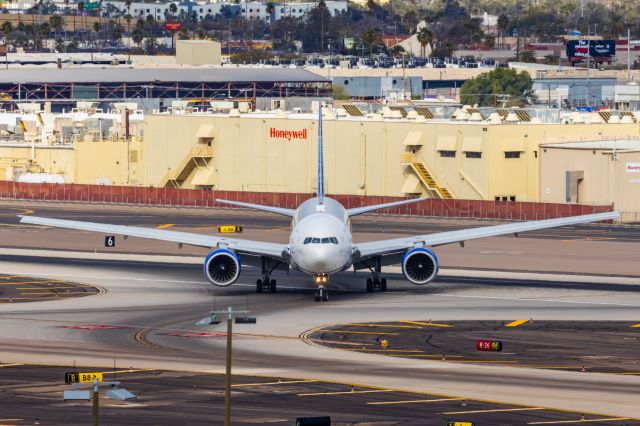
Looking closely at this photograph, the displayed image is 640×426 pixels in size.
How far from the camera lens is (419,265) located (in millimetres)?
81875

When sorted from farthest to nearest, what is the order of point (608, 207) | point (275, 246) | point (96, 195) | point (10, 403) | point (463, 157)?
point (96, 195), point (463, 157), point (608, 207), point (275, 246), point (10, 403)

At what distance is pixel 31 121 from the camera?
7018 inches

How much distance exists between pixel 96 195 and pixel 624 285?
71480 mm

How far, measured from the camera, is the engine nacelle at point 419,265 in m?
81.7

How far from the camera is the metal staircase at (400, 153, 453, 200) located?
468 feet

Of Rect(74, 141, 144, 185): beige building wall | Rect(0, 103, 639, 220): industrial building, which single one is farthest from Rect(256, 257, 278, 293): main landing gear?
Rect(74, 141, 144, 185): beige building wall

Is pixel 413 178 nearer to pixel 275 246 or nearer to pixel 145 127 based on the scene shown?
pixel 145 127

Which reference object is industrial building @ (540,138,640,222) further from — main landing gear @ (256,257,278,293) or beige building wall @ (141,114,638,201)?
main landing gear @ (256,257,278,293)

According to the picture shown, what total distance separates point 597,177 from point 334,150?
2658 cm

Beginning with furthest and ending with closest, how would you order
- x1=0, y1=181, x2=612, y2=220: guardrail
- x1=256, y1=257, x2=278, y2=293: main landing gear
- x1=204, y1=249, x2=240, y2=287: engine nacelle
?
x1=0, y1=181, x2=612, y2=220: guardrail
x1=256, y1=257, x2=278, y2=293: main landing gear
x1=204, y1=249, x2=240, y2=287: engine nacelle

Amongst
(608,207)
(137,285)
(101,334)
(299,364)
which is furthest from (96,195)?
(299,364)

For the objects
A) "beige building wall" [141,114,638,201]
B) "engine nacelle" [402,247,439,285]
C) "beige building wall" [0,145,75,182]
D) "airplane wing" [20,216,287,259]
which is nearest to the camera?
"engine nacelle" [402,247,439,285]

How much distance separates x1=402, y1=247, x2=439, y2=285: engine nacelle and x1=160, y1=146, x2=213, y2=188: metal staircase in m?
75.5

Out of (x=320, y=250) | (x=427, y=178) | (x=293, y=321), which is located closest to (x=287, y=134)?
(x=427, y=178)
